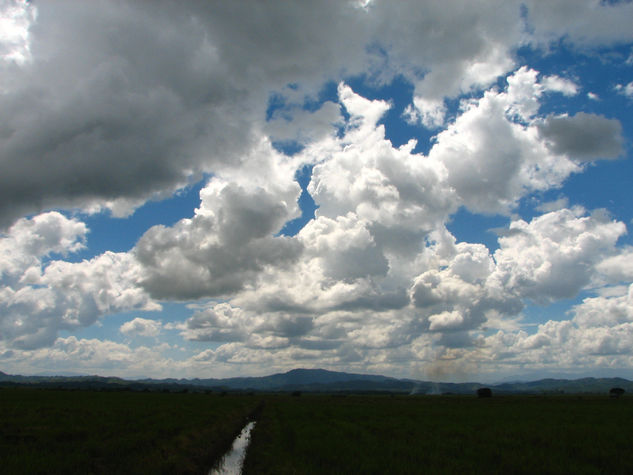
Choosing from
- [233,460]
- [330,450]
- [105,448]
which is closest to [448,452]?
[330,450]

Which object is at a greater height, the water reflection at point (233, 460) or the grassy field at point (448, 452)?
the grassy field at point (448, 452)

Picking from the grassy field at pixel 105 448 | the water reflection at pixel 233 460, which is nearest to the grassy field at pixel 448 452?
the water reflection at pixel 233 460

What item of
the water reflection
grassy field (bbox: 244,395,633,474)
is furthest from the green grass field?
the water reflection

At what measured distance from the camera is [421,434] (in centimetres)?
3167

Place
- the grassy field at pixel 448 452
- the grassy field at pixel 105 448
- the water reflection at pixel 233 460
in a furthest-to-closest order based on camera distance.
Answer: the water reflection at pixel 233 460, the grassy field at pixel 105 448, the grassy field at pixel 448 452

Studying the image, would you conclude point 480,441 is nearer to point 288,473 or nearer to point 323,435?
point 323,435

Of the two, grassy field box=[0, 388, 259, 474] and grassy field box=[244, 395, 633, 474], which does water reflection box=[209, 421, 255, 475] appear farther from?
grassy field box=[244, 395, 633, 474]

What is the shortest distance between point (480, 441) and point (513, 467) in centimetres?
923

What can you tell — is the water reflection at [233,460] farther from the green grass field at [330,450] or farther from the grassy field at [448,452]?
the grassy field at [448,452]

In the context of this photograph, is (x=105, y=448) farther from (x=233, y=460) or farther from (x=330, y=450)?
(x=330, y=450)

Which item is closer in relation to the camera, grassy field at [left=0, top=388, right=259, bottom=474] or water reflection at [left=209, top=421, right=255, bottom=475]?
grassy field at [left=0, top=388, right=259, bottom=474]

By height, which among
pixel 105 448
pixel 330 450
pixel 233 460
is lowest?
pixel 233 460

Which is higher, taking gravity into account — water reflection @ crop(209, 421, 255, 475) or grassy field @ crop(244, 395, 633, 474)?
grassy field @ crop(244, 395, 633, 474)

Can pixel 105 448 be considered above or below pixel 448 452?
above
